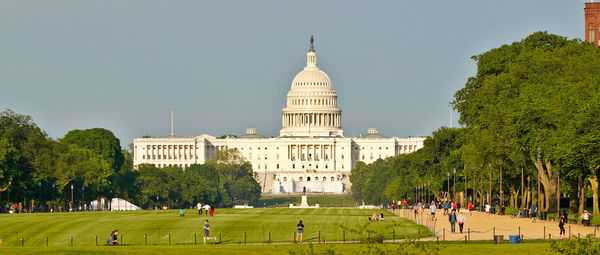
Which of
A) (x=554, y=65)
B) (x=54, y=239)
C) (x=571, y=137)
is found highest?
(x=554, y=65)

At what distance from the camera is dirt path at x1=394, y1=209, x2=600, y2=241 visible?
7144 centimetres

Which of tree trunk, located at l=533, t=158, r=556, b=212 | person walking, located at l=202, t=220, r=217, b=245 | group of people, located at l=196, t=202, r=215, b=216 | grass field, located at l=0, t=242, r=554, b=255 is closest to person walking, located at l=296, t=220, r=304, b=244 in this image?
person walking, located at l=202, t=220, r=217, b=245

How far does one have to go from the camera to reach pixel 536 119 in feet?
304

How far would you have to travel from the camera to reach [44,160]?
144 m

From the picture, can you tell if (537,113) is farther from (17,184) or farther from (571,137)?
(17,184)

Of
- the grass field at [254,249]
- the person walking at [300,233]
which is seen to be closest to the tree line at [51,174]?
the person walking at [300,233]

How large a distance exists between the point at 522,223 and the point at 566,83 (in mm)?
12789

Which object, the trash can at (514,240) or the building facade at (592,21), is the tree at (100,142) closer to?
the building facade at (592,21)

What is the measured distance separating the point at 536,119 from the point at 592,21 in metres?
40.3

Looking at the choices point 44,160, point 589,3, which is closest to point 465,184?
point 589,3

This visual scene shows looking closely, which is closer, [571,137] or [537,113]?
[571,137]

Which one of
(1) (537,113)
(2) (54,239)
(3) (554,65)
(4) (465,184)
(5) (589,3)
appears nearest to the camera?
(2) (54,239)

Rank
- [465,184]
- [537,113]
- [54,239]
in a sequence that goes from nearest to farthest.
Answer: [54,239] → [537,113] → [465,184]

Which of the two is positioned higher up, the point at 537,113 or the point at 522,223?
the point at 537,113
